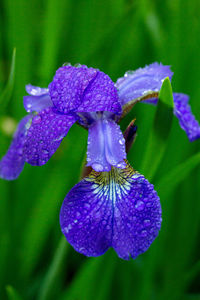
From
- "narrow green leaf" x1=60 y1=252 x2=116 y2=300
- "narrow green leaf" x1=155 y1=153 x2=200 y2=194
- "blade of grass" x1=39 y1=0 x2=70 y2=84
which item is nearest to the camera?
"narrow green leaf" x1=155 y1=153 x2=200 y2=194

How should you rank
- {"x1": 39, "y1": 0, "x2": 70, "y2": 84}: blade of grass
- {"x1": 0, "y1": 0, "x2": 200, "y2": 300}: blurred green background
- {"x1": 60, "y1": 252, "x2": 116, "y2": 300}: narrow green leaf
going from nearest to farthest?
{"x1": 60, "y1": 252, "x2": 116, "y2": 300}: narrow green leaf, {"x1": 0, "y1": 0, "x2": 200, "y2": 300}: blurred green background, {"x1": 39, "y1": 0, "x2": 70, "y2": 84}: blade of grass

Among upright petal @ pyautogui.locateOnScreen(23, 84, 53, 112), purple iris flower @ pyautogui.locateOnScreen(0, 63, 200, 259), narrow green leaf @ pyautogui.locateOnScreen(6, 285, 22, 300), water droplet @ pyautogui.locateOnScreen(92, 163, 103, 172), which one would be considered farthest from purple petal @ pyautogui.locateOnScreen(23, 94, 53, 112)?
narrow green leaf @ pyautogui.locateOnScreen(6, 285, 22, 300)

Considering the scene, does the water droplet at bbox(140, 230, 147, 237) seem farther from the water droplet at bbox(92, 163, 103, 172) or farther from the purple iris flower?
the water droplet at bbox(92, 163, 103, 172)

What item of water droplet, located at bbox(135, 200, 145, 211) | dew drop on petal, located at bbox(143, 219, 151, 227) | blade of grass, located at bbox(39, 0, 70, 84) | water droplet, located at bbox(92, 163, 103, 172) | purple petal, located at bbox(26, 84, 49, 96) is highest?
blade of grass, located at bbox(39, 0, 70, 84)

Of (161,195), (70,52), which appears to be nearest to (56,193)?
(161,195)

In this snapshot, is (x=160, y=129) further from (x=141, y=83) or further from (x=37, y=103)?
(x=37, y=103)

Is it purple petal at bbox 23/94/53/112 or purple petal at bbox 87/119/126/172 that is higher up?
purple petal at bbox 23/94/53/112

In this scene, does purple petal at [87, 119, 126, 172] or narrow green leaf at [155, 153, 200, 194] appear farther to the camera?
narrow green leaf at [155, 153, 200, 194]
